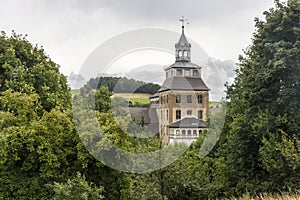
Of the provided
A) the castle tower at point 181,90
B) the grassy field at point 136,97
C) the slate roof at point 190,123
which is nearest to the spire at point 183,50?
the castle tower at point 181,90

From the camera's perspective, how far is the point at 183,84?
21641 millimetres

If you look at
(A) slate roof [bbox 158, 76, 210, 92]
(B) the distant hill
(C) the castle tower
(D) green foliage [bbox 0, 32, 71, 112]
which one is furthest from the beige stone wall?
(D) green foliage [bbox 0, 32, 71, 112]

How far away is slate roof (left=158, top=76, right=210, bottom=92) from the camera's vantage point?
20719 millimetres

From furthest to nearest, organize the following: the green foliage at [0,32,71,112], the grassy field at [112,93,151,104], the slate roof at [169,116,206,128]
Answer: the slate roof at [169,116,206,128] → the green foliage at [0,32,71,112] → the grassy field at [112,93,151,104]

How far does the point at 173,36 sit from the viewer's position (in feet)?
50.2

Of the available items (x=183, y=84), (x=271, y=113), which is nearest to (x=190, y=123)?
(x=183, y=84)

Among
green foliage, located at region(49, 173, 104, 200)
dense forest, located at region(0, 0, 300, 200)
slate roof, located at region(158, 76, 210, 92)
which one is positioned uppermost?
slate roof, located at region(158, 76, 210, 92)

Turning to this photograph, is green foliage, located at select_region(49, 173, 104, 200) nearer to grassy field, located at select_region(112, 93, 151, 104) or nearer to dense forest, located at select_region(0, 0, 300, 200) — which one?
dense forest, located at select_region(0, 0, 300, 200)

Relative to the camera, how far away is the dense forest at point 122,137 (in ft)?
44.6

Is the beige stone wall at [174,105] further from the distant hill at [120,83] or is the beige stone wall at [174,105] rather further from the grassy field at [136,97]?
the distant hill at [120,83]

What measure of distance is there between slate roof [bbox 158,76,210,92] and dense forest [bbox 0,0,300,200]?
2.65m

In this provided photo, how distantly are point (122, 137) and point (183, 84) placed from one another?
27.9ft

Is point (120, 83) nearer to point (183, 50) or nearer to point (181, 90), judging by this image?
point (181, 90)

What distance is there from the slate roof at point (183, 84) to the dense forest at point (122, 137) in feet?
8.69
